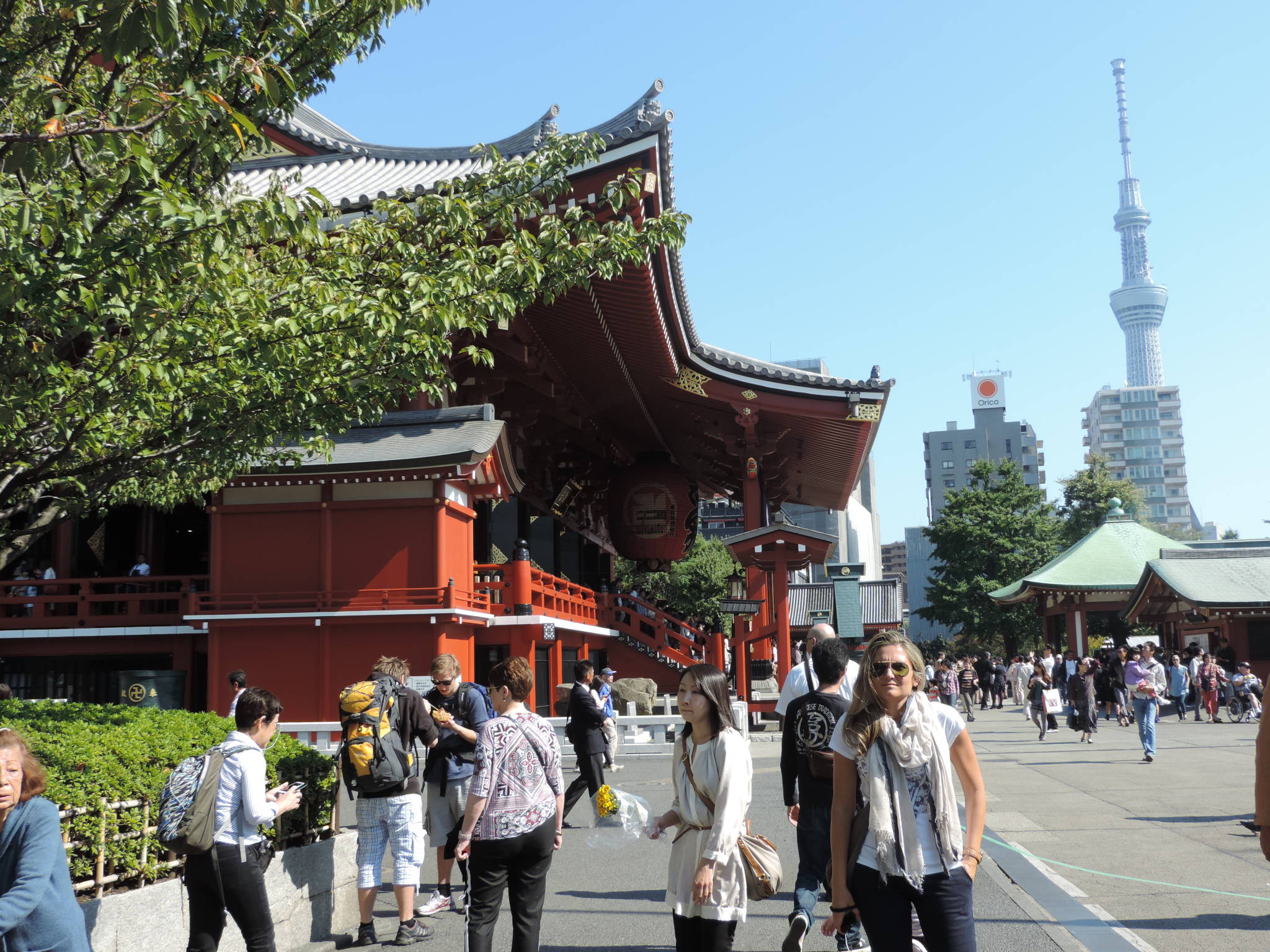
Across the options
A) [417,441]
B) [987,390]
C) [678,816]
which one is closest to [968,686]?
[417,441]

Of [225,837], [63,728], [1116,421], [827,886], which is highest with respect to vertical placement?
[1116,421]

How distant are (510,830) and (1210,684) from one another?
24.9 metres

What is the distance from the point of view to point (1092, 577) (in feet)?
122

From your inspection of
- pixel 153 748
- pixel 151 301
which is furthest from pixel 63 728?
pixel 151 301

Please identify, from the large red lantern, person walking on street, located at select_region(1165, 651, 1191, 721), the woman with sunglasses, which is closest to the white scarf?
the woman with sunglasses

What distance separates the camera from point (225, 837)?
16.8 feet

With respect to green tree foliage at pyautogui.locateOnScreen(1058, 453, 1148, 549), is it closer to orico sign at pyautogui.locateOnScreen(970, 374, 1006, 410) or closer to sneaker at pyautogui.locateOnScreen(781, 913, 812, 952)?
sneaker at pyautogui.locateOnScreen(781, 913, 812, 952)

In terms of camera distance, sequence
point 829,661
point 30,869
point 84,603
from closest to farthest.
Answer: point 30,869
point 829,661
point 84,603

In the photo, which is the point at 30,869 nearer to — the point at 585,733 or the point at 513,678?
the point at 513,678

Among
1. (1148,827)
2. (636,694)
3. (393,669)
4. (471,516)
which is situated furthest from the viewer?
(636,694)

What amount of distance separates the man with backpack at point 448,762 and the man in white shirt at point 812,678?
2142 millimetres

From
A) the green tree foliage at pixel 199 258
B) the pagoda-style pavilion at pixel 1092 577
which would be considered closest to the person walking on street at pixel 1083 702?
the green tree foliage at pixel 199 258

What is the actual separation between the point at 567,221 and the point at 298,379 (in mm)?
2917

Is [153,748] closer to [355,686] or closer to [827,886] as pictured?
[355,686]
